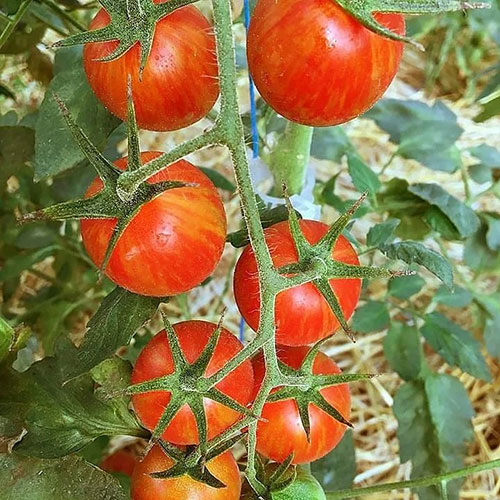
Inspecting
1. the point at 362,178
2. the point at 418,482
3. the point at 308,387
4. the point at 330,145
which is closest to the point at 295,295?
the point at 308,387

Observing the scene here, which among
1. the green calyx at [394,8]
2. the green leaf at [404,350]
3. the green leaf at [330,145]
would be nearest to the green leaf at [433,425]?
the green leaf at [404,350]

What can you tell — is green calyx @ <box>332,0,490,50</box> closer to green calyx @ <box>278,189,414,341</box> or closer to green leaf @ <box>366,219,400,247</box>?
green calyx @ <box>278,189,414,341</box>

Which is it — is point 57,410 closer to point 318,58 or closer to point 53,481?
point 53,481

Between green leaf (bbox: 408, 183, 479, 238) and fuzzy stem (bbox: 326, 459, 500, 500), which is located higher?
green leaf (bbox: 408, 183, 479, 238)

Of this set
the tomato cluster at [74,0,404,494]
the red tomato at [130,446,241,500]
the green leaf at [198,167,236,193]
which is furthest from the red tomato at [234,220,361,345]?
the green leaf at [198,167,236,193]

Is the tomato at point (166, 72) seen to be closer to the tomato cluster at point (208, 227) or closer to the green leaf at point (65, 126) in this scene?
the tomato cluster at point (208, 227)

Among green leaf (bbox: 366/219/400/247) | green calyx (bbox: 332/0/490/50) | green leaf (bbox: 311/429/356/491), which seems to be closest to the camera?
green calyx (bbox: 332/0/490/50)
